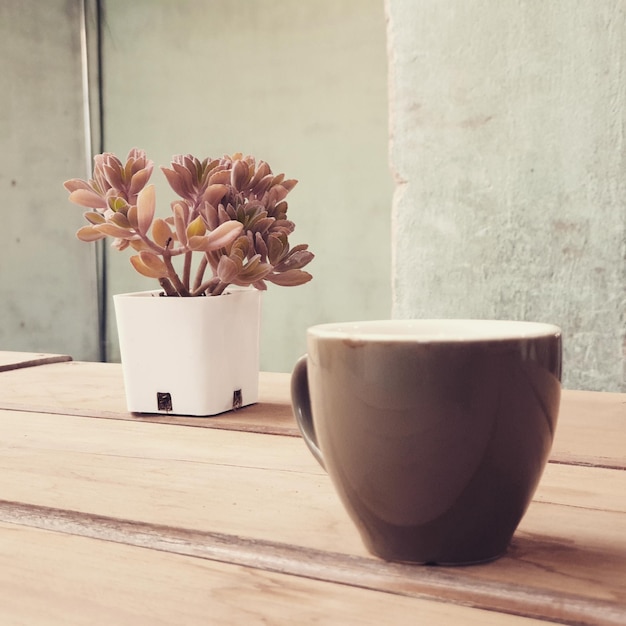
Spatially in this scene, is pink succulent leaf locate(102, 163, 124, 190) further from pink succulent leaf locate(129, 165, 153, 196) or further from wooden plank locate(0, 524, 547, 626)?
wooden plank locate(0, 524, 547, 626)

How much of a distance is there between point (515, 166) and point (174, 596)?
4.57 ft

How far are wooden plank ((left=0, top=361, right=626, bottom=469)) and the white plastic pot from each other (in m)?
0.02

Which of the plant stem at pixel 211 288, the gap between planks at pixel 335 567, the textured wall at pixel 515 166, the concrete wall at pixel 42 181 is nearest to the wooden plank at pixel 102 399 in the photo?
the plant stem at pixel 211 288

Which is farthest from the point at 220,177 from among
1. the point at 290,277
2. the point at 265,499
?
the point at 265,499

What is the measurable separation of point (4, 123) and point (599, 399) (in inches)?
126

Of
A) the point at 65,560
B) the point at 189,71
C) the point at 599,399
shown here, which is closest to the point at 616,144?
the point at 599,399

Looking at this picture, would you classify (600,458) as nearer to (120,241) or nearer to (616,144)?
(120,241)

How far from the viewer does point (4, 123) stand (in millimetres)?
3416

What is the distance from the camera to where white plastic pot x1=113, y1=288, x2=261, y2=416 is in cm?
73

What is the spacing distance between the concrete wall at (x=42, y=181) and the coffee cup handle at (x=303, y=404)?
3.33 meters

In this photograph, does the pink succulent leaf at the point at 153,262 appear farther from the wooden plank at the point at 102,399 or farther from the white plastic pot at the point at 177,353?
the wooden plank at the point at 102,399

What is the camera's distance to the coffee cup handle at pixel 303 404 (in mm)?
396

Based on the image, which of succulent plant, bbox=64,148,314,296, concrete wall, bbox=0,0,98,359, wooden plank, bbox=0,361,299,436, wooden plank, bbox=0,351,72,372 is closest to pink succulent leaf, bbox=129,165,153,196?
succulent plant, bbox=64,148,314,296

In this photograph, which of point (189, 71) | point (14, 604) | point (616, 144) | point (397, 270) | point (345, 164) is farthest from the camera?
point (189, 71)
